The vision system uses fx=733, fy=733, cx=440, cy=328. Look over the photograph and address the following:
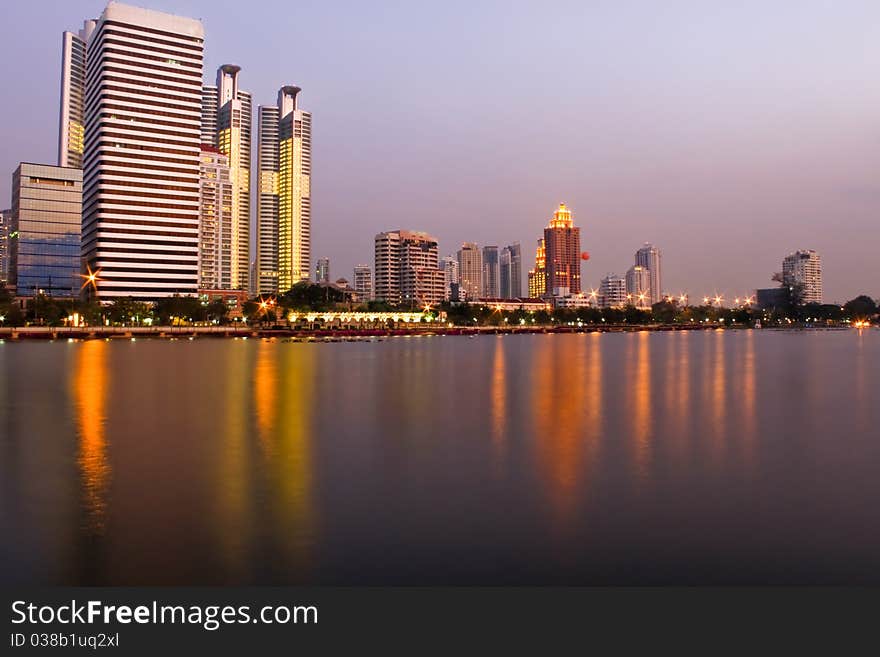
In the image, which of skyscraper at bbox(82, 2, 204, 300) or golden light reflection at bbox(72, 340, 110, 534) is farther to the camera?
skyscraper at bbox(82, 2, 204, 300)

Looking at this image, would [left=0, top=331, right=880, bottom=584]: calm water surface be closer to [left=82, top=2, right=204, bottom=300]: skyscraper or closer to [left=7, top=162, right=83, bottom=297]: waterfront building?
[left=82, top=2, right=204, bottom=300]: skyscraper

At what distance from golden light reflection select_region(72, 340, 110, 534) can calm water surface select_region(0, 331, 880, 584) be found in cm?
8

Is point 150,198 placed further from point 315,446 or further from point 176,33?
point 315,446

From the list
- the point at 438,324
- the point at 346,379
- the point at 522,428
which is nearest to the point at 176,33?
the point at 438,324

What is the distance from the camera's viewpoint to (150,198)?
536ft

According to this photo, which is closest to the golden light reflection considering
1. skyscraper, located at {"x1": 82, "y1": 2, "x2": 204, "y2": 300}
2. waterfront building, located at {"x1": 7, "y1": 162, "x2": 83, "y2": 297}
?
skyscraper, located at {"x1": 82, "y1": 2, "x2": 204, "y2": 300}

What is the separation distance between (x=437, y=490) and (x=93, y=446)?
31.0 feet

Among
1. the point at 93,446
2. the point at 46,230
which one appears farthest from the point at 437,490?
the point at 46,230

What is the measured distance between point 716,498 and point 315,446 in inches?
365

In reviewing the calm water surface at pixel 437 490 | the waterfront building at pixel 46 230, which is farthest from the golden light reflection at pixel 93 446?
the waterfront building at pixel 46 230

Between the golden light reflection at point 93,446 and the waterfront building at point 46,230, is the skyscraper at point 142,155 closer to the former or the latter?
the waterfront building at point 46,230

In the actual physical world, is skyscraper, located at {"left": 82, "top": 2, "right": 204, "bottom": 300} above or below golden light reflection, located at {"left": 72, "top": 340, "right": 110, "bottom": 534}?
above

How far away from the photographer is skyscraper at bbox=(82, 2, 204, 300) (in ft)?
522

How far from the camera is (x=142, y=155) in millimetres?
162750
